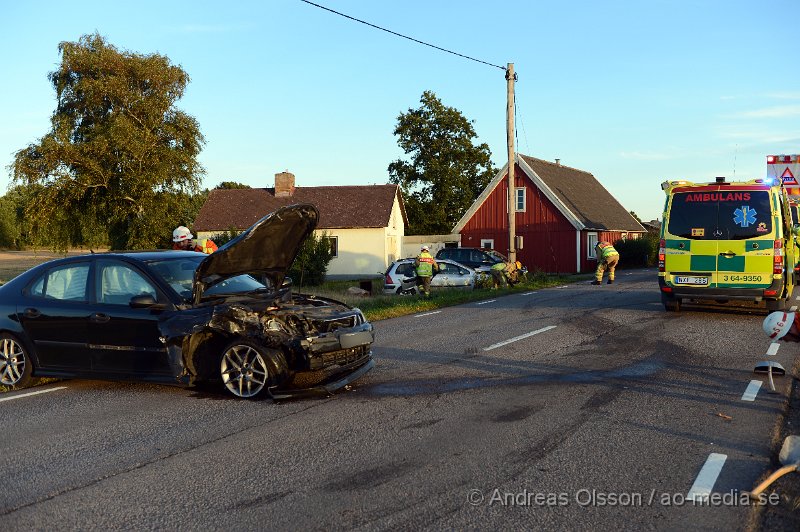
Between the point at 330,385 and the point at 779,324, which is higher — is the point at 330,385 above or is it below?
below

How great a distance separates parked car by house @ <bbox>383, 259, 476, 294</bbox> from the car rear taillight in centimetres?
1123

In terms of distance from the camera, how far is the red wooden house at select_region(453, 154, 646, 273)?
135 ft

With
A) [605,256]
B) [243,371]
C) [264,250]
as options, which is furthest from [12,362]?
[605,256]

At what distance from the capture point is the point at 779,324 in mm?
6496

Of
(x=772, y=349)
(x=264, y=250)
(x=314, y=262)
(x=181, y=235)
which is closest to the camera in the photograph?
(x=264, y=250)

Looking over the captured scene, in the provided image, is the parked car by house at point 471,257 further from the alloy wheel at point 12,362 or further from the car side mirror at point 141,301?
the car side mirror at point 141,301

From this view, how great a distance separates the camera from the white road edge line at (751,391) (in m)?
7.11

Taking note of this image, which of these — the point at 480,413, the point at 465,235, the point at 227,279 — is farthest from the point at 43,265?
the point at 465,235

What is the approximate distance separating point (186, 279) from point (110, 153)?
39.4m

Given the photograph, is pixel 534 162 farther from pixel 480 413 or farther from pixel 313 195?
pixel 480 413

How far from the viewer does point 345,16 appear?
17.7m

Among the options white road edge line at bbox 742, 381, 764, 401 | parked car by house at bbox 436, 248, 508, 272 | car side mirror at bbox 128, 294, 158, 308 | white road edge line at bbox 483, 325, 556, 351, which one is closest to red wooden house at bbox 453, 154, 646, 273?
parked car by house at bbox 436, 248, 508, 272

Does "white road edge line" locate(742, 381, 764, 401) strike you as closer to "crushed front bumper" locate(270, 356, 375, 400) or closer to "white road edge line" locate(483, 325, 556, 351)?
"white road edge line" locate(483, 325, 556, 351)

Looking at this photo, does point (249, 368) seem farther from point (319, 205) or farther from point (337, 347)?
point (319, 205)
